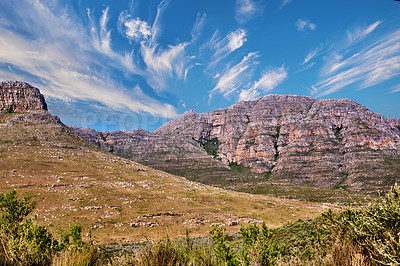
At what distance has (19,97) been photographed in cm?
12381

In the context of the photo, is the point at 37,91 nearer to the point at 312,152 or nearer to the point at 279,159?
the point at 279,159

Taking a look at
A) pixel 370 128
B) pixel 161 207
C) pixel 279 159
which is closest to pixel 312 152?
pixel 279 159

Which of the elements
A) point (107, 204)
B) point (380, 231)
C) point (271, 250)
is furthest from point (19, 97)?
point (380, 231)

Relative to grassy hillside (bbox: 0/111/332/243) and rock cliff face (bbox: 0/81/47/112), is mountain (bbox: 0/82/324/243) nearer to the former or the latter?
grassy hillside (bbox: 0/111/332/243)

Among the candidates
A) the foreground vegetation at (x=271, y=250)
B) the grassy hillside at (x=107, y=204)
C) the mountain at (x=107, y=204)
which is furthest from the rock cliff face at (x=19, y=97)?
the foreground vegetation at (x=271, y=250)

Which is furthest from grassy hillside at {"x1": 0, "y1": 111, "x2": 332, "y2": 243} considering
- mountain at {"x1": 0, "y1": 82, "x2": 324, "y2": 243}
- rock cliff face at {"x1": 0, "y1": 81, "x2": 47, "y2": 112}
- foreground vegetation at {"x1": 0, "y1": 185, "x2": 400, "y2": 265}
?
rock cliff face at {"x1": 0, "y1": 81, "x2": 47, "y2": 112}

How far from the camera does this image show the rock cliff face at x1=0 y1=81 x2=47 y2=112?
117 meters

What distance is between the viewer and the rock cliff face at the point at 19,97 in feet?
385

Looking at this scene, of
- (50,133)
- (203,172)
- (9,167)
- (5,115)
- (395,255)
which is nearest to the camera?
(395,255)

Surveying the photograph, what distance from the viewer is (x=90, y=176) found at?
187 ft

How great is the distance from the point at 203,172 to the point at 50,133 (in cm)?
10684

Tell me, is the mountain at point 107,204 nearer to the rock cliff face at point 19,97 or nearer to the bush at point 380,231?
the bush at point 380,231

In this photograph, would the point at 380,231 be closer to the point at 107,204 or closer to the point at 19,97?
the point at 107,204

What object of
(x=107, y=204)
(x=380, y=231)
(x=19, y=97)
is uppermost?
(x=19, y=97)
